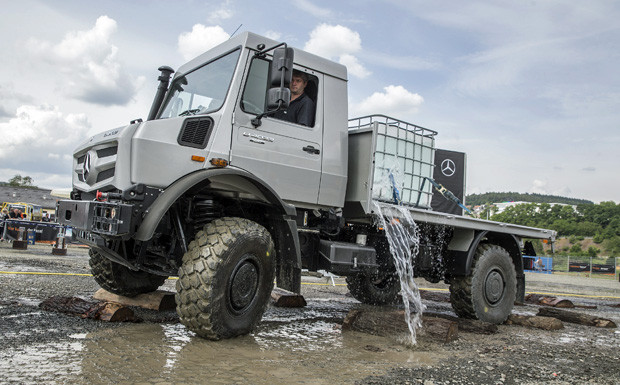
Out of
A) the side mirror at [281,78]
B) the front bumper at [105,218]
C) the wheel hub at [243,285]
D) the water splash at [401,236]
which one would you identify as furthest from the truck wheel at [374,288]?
the front bumper at [105,218]

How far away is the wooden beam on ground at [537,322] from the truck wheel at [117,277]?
210 inches

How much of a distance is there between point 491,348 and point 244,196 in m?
3.10

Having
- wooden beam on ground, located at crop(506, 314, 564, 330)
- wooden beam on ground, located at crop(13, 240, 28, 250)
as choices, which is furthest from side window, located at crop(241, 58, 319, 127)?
wooden beam on ground, located at crop(13, 240, 28, 250)

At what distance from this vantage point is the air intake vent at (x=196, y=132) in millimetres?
4488

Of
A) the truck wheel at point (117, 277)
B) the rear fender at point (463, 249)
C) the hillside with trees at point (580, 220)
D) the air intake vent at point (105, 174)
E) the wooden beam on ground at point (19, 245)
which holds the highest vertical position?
the hillside with trees at point (580, 220)

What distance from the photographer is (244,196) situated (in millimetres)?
4766

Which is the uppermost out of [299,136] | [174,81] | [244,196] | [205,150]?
[174,81]

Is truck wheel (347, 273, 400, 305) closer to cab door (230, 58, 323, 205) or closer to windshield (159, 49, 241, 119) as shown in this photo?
cab door (230, 58, 323, 205)

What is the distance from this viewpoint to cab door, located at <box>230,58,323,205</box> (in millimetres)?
4812

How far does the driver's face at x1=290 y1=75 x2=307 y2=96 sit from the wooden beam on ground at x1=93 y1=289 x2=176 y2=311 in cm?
→ 292

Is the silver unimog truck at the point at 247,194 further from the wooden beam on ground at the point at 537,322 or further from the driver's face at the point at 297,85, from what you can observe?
the wooden beam on ground at the point at 537,322

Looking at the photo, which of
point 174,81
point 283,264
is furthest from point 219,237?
point 174,81

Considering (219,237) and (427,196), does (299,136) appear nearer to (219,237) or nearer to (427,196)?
(219,237)

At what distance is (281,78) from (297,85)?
101 cm
